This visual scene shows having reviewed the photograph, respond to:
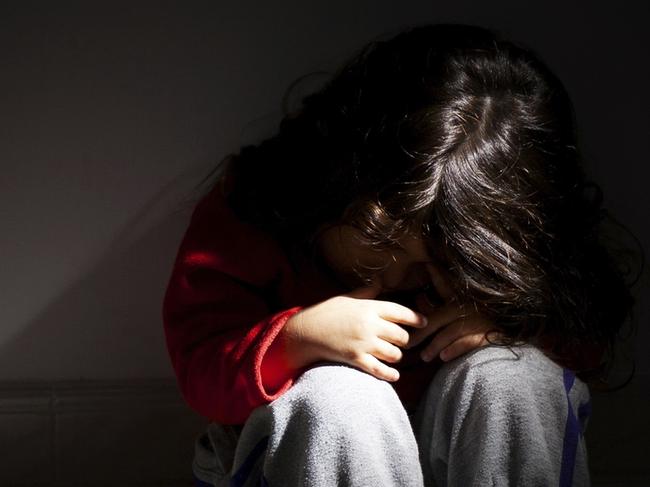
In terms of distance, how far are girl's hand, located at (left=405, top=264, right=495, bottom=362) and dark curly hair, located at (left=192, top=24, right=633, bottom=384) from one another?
17 millimetres

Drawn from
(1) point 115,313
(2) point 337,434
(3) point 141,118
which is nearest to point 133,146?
(3) point 141,118

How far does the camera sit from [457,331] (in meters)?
0.85

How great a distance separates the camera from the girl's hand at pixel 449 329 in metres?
0.84

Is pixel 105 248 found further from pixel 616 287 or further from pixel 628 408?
pixel 628 408

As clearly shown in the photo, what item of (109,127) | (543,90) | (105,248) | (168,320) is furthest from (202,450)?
(543,90)

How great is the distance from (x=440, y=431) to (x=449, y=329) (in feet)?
0.34

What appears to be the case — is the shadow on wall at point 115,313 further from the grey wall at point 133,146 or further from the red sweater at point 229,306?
the red sweater at point 229,306

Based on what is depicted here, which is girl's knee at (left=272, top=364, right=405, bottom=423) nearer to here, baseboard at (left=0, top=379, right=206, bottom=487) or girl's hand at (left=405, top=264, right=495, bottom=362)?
girl's hand at (left=405, top=264, right=495, bottom=362)

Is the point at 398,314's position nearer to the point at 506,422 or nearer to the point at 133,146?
the point at 506,422

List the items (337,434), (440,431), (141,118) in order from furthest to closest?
(141,118)
(440,431)
(337,434)

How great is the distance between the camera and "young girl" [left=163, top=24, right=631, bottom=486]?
0.77 meters

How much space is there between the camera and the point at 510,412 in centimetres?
77

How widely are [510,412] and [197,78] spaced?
56 centimetres

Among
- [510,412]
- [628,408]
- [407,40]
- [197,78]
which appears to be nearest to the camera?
[510,412]
